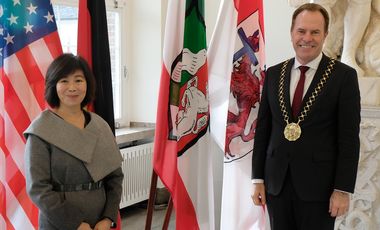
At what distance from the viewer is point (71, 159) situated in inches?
58.7

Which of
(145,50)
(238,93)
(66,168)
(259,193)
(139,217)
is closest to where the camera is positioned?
(66,168)

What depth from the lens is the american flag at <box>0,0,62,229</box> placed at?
5.93ft

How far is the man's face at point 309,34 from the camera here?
1.59m

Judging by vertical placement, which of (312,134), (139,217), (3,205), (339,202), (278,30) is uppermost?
(278,30)

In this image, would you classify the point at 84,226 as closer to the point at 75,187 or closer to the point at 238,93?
the point at 75,187

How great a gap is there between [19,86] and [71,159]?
54cm

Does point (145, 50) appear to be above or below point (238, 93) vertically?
above

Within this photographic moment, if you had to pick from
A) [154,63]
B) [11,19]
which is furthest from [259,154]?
[154,63]

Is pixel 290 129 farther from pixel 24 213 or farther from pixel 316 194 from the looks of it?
pixel 24 213

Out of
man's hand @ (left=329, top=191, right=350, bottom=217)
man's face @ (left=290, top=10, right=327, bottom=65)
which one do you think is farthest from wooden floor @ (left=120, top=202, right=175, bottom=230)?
man's face @ (left=290, top=10, right=327, bottom=65)

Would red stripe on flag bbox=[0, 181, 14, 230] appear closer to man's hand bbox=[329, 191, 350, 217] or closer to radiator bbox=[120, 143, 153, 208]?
man's hand bbox=[329, 191, 350, 217]

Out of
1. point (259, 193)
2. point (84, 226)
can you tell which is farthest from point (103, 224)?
point (259, 193)

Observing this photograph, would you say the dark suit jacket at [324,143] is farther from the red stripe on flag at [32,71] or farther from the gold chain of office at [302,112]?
the red stripe on flag at [32,71]

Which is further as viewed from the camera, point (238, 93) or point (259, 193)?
point (238, 93)
